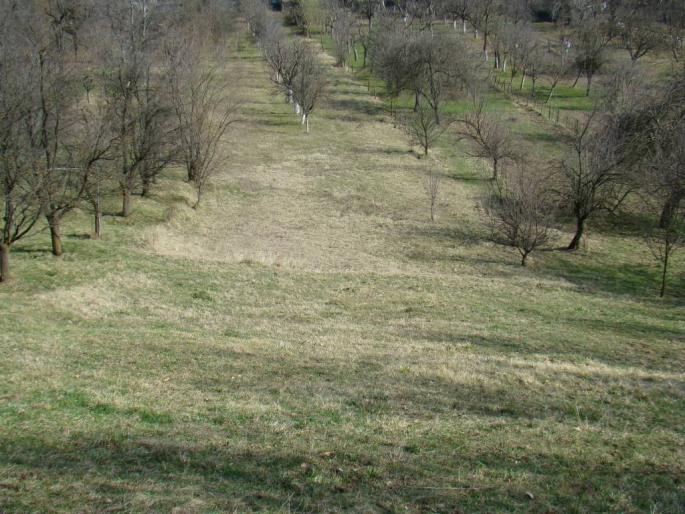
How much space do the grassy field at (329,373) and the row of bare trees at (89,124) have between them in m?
2.11

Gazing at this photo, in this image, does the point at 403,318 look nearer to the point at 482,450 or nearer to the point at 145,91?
the point at 482,450

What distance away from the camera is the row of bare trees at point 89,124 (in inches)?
759

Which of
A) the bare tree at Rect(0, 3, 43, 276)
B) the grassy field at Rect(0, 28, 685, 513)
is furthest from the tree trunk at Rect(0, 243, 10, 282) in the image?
the grassy field at Rect(0, 28, 685, 513)

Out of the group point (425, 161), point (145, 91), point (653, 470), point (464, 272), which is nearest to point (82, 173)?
point (145, 91)

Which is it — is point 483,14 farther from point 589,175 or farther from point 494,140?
point 589,175

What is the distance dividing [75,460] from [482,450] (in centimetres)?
529

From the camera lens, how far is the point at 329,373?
12.3m

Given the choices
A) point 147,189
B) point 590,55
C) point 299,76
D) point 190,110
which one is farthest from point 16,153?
point 590,55

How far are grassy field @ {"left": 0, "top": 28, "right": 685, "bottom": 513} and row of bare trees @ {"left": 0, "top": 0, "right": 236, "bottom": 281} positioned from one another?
2.11m

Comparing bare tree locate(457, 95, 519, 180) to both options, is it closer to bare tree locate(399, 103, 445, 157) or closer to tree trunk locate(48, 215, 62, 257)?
bare tree locate(399, 103, 445, 157)

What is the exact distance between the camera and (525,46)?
67.2 meters

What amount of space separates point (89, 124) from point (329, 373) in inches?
674

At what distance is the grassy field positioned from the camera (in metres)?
7.14

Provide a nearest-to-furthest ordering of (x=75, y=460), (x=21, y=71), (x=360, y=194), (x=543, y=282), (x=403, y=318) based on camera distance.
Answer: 1. (x=75, y=460)
2. (x=403, y=318)
3. (x=21, y=71)
4. (x=543, y=282)
5. (x=360, y=194)
